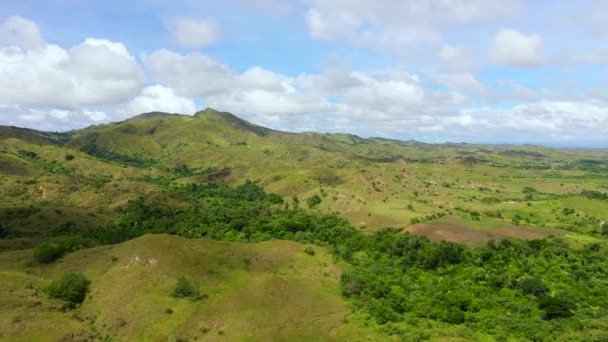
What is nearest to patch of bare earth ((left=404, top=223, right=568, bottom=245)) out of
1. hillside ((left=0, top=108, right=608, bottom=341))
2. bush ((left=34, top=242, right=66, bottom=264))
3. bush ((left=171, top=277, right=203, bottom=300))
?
hillside ((left=0, top=108, right=608, bottom=341))

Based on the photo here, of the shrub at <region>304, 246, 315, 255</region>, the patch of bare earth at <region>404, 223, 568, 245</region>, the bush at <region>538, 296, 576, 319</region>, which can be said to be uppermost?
the shrub at <region>304, 246, 315, 255</region>

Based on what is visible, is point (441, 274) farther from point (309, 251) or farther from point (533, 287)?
point (309, 251)

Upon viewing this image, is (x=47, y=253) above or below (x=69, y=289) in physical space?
above

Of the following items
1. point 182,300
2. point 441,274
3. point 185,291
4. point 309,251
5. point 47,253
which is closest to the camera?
point 182,300

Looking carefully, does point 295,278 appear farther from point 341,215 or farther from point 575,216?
point 575,216

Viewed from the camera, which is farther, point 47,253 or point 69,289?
point 47,253

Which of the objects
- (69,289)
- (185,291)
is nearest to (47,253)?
(69,289)

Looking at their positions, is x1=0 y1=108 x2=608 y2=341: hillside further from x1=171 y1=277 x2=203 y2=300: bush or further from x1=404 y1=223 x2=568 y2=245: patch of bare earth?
x1=171 y1=277 x2=203 y2=300: bush
